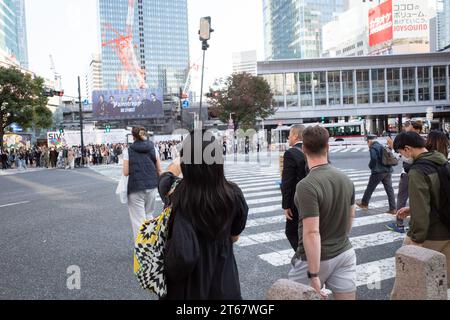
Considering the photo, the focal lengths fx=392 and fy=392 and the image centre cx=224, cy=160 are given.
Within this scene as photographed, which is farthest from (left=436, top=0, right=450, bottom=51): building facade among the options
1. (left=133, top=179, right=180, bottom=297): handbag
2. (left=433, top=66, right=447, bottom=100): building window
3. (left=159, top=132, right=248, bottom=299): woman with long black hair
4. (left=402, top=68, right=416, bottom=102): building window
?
(left=133, top=179, right=180, bottom=297): handbag

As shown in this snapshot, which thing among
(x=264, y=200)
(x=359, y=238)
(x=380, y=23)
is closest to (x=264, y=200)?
(x=264, y=200)

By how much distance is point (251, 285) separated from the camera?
4.52 metres

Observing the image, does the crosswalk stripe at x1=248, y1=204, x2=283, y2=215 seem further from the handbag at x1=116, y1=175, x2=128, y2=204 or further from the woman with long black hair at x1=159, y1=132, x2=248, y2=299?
the woman with long black hair at x1=159, y1=132, x2=248, y2=299

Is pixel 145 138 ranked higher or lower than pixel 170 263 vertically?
higher

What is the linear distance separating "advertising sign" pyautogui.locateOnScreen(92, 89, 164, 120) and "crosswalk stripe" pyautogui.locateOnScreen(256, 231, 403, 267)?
49159 mm

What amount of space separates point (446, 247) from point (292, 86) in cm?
6574

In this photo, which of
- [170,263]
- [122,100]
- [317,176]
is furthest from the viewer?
[122,100]

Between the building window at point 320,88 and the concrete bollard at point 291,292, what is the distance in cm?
6755

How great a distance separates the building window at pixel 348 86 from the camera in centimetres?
6762

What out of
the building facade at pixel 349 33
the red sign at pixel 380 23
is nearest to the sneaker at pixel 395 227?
the red sign at pixel 380 23

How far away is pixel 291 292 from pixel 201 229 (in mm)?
582
